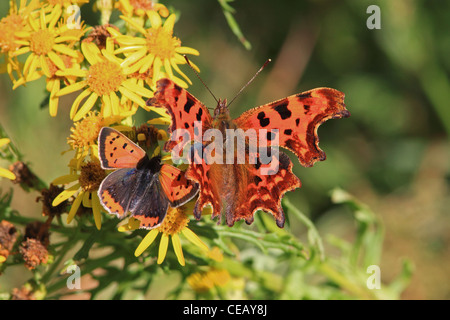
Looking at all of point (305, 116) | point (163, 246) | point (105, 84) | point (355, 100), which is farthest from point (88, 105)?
point (355, 100)

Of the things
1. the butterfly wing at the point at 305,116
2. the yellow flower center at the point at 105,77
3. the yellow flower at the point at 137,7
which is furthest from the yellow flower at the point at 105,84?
the butterfly wing at the point at 305,116

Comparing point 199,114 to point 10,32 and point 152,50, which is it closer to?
point 152,50

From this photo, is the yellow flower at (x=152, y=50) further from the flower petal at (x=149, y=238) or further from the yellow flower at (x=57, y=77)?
the flower petal at (x=149, y=238)

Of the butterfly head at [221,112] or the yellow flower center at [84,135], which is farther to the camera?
the butterfly head at [221,112]

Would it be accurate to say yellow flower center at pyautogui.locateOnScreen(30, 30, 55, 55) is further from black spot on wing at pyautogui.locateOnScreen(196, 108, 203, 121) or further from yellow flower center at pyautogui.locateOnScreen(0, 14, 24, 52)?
black spot on wing at pyautogui.locateOnScreen(196, 108, 203, 121)

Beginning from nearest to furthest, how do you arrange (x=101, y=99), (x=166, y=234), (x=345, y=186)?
(x=166, y=234) → (x=101, y=99) → (x=345, y=186)
